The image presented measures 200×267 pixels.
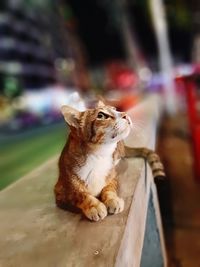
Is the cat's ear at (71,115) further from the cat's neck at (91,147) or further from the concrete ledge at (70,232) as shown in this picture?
the concrete ledge at (70,232)

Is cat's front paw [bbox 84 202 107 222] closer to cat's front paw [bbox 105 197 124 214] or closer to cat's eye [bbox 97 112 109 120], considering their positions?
cat's front paw [bbox 105 197 124 214]

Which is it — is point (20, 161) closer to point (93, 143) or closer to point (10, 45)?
point (93, 143)

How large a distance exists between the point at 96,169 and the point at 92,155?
8 cm

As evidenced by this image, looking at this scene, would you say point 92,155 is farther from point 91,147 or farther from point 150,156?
point 150,156

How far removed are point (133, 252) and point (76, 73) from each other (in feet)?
126

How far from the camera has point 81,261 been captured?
5.70 feet

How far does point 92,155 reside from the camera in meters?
2.28

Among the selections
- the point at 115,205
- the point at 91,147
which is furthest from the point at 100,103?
the point at 115,205

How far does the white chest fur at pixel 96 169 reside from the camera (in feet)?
7.45

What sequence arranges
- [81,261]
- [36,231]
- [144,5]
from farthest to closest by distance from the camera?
[144,5]
[36,231]
[81,261]

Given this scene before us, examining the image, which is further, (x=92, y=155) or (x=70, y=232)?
(x=92, y=155)

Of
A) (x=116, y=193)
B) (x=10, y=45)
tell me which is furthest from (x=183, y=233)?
(x=10, y=45)

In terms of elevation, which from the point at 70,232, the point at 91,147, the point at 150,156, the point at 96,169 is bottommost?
the point at 70,232

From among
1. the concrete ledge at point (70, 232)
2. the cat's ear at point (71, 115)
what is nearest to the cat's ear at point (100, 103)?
the cat's ear at point (71, 115)
